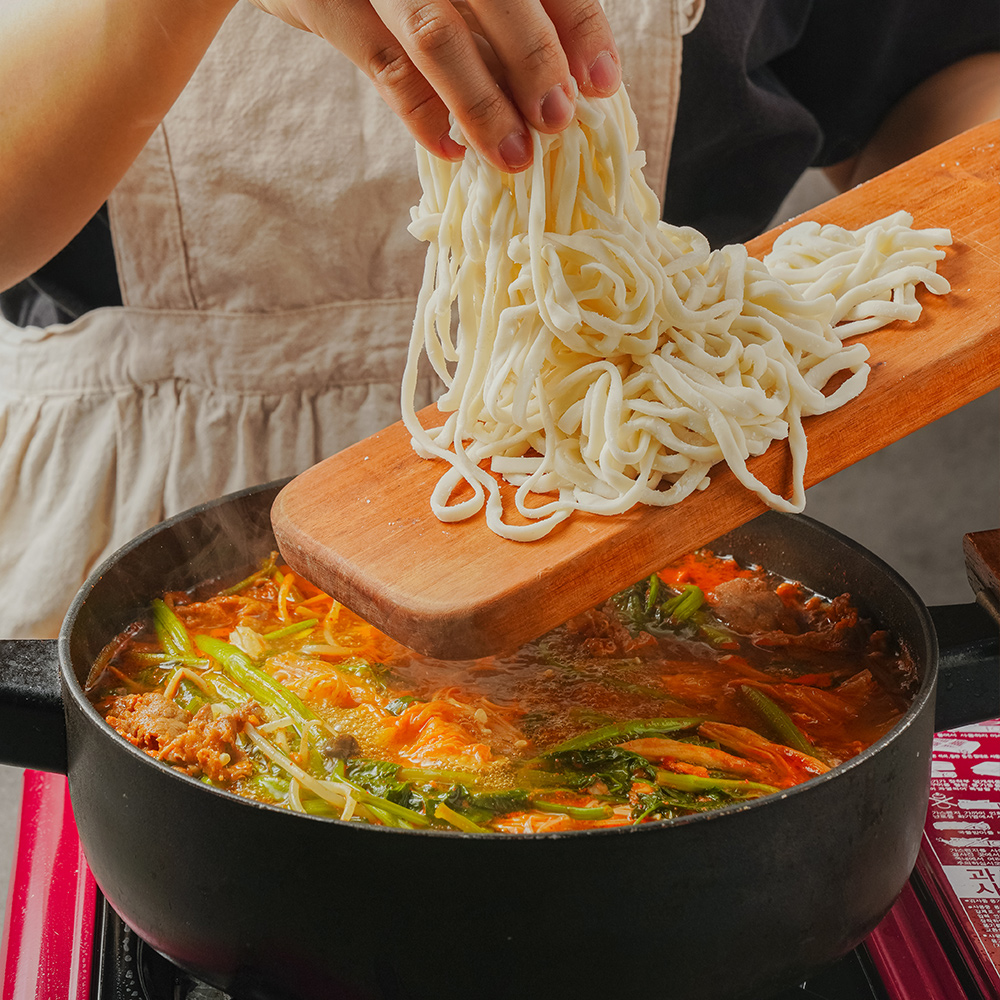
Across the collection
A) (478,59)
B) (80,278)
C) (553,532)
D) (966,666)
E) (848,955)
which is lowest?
(848,955)

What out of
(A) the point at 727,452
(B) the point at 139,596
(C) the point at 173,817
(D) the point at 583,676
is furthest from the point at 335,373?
(C) the point at 173,817

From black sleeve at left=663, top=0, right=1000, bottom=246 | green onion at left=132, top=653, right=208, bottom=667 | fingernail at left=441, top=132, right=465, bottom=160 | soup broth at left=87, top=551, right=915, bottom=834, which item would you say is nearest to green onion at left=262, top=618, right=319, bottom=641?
soup broth at left=87, top=551, right=915, bottom=834

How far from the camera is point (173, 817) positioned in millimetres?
1015

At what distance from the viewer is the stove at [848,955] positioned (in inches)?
50.0

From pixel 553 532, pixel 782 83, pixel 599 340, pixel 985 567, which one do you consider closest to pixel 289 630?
pixel 553 532

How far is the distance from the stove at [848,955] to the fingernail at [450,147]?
0.92m

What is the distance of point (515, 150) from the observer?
1.15 meters

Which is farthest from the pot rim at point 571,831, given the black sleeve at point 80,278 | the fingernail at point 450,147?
the black sleeve at point 80,278

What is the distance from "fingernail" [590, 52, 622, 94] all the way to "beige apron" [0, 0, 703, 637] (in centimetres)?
94

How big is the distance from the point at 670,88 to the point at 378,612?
4.38 ft

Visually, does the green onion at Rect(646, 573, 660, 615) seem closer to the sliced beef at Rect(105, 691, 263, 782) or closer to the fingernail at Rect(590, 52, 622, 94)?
the sliced beef at Rect(105, 691, 263, 782)

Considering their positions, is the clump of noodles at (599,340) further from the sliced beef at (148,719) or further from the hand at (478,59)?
the sliced beef at (148,719)

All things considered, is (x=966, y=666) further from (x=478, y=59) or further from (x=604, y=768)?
(x=478, y=59)

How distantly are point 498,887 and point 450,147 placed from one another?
2.50 ft
